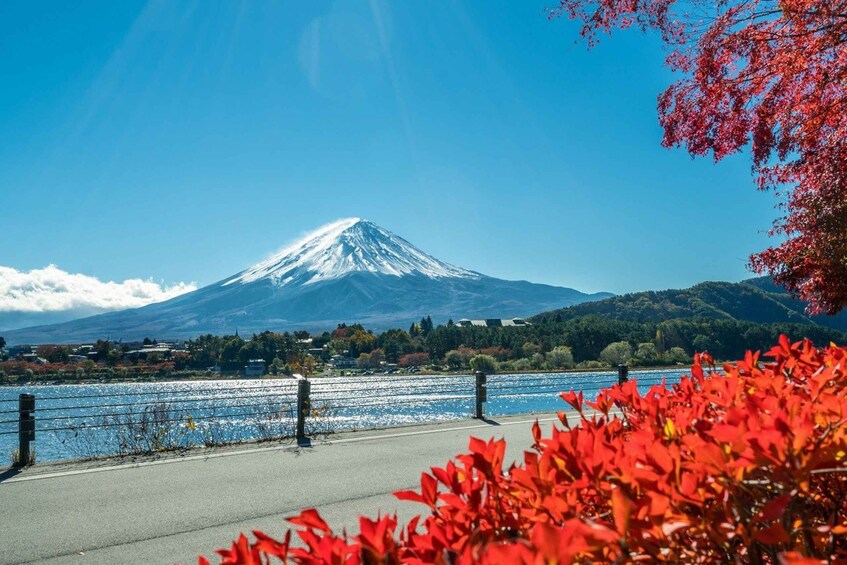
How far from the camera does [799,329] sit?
46344 mm

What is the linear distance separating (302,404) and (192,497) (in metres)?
3.60

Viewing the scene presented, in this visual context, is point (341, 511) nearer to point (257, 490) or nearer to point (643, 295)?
point (257, 490)

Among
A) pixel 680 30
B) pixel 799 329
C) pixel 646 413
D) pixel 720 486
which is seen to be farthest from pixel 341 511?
pixel 799 329


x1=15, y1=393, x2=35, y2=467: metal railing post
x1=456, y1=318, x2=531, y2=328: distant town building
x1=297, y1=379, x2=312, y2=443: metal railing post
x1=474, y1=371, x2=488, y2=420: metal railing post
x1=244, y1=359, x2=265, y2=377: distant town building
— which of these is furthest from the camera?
x1=456, y1=318, x2=531, y2=328: distant town building

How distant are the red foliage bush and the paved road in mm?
3694

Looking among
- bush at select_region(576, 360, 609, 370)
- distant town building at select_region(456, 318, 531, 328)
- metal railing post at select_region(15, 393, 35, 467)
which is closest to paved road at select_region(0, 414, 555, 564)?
metal railing post at select_region(15, 393, 35, 467)

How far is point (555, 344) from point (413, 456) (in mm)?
52545

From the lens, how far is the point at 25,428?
7.50 meters

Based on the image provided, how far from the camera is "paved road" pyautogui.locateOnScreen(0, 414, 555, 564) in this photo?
4.68 meters

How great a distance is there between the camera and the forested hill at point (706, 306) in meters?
83.0

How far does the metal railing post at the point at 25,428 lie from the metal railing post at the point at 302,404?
3.37 metres

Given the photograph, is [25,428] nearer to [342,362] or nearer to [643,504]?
[643,504]

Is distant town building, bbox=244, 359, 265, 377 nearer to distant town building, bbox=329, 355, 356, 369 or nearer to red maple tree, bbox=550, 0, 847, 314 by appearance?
distant town building, bbox=329, 355, 356, 369

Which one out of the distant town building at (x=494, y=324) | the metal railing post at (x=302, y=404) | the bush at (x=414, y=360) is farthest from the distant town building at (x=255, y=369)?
the metal railing post at (x=302, y=404)
